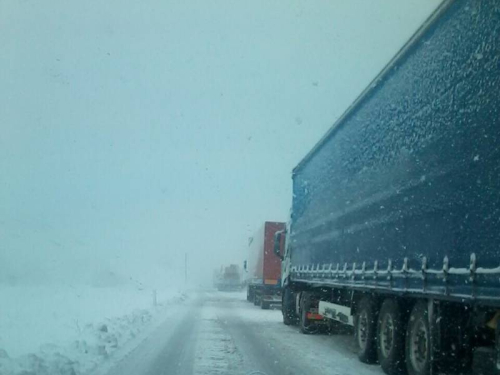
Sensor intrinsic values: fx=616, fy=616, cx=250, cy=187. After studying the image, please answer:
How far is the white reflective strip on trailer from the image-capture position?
12.3 metres

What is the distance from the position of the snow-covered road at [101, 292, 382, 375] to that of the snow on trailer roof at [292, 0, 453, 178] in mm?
4563

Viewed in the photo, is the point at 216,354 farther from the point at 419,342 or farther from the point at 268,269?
the point at 268,269

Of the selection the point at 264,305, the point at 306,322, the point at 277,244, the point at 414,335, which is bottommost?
the point at 306,322

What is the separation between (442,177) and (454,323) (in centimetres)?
180

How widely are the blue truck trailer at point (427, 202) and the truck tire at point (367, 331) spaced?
0.02 meters

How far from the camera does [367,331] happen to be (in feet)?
35.0

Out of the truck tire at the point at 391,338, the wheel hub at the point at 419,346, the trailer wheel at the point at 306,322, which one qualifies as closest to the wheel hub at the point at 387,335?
the truck tire at the point at 391,338

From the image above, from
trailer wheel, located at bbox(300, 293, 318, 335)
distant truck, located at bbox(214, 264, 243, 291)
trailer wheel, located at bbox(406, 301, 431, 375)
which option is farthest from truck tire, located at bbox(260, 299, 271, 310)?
distant truck, located at bbox(214, 264, 243, 291)

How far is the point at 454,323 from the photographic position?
7551mm

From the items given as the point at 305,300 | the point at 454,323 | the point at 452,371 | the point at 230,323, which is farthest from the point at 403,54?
the point at 230,323

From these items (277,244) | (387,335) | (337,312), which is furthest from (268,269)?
(387,335)

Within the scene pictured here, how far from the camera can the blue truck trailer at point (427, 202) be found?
20.9 ft

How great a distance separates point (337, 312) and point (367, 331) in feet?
8.68

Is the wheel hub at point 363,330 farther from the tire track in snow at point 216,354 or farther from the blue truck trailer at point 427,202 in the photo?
the tire track in snow at point 216,354
